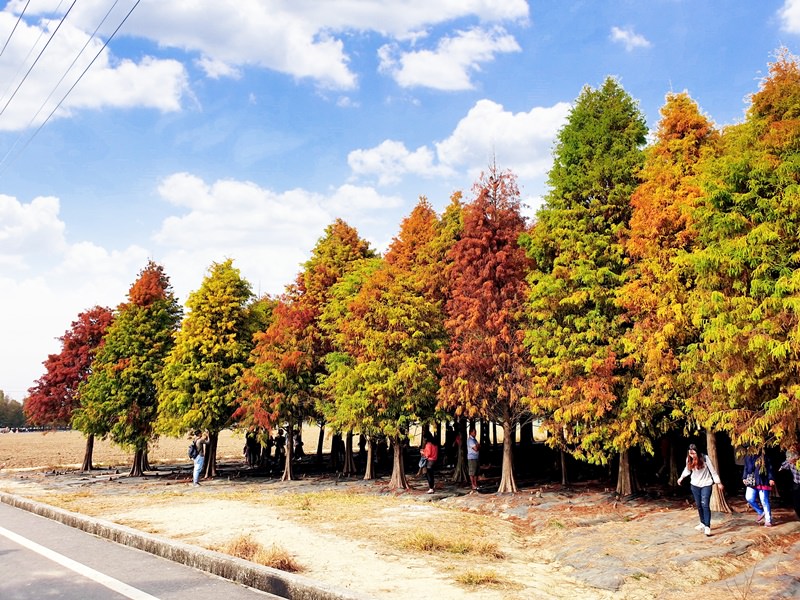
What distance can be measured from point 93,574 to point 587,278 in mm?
16106

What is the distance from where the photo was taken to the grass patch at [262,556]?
29.0 feet

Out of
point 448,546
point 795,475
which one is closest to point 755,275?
Answer: point 795,475

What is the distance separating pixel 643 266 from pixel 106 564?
15969 millimetres

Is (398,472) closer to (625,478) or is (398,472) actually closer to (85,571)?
(625,478)

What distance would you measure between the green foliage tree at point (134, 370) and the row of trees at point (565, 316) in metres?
0.18

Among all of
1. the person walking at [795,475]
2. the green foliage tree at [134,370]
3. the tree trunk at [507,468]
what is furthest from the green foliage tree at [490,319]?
the green foliage tree at [134,370]

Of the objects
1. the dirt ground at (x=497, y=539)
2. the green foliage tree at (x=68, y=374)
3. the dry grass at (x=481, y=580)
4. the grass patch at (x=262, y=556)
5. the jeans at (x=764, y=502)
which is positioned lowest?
the dirt ground at (x=497, y=539)

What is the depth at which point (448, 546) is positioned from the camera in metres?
11.3

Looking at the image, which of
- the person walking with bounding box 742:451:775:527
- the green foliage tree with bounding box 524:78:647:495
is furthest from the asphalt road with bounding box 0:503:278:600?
the green foliage tree with bounding box 524:78:647:495

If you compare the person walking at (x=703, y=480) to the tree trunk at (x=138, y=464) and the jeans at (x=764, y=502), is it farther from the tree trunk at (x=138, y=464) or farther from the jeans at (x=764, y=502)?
the tree trunk at (x=138, y=464)

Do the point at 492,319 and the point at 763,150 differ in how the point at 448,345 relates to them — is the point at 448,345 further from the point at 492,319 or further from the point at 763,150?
the point at 763,150

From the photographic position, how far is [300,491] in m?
24.7

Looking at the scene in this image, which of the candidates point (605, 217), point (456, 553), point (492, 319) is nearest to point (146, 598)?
point (456, 553)

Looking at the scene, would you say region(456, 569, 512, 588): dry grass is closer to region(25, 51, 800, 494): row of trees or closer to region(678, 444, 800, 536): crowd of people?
region(678, 444, 800, 536): crowd of people
